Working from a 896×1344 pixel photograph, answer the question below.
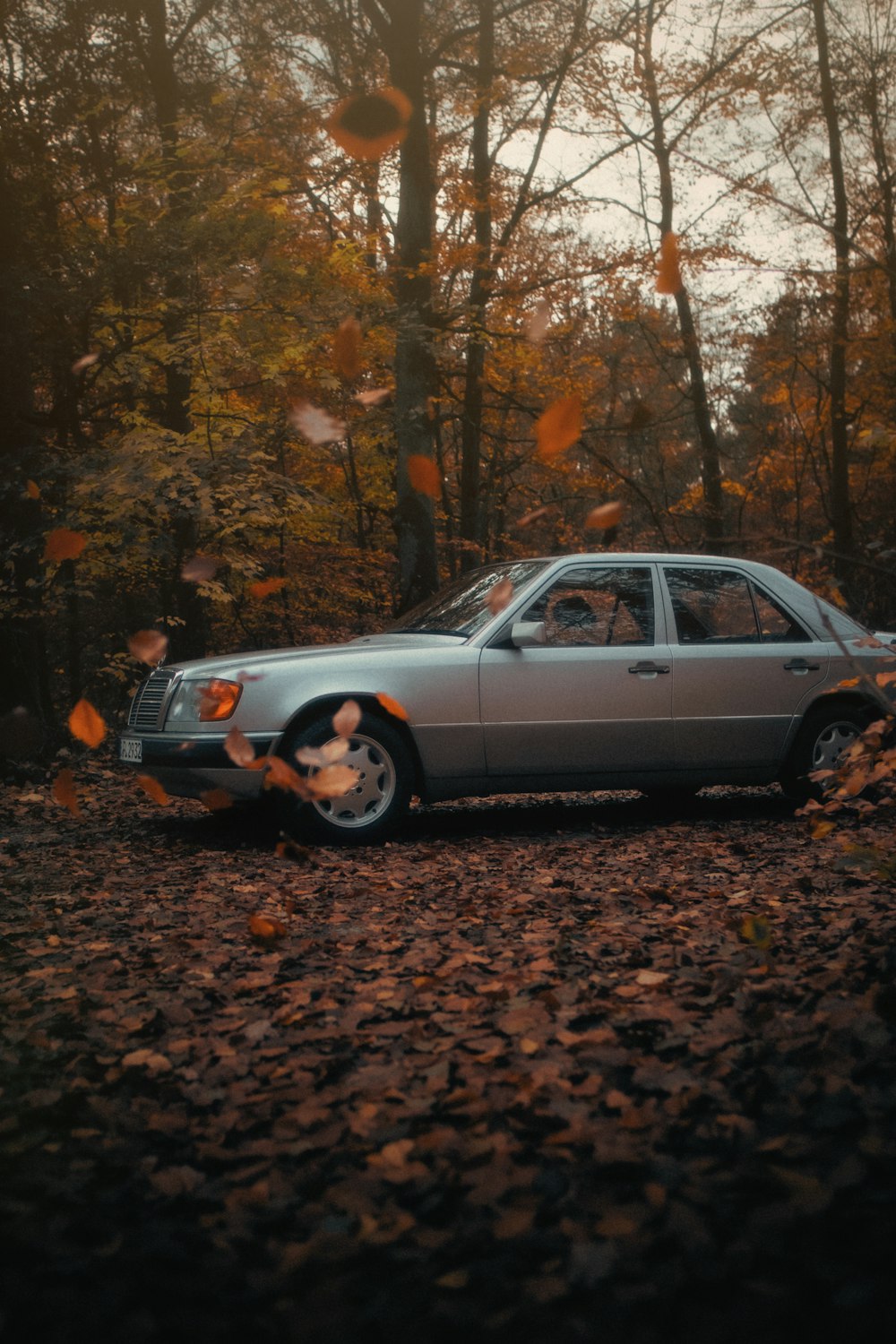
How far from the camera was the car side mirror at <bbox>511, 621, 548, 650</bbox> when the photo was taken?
707cm

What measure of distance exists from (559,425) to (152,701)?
3.68 m

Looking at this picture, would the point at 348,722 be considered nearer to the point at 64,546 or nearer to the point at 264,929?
the point at 264,929

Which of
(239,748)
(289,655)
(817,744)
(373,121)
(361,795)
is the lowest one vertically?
(361,795)

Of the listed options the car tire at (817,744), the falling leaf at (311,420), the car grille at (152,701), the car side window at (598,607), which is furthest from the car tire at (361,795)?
the falling leaf at (311,420)

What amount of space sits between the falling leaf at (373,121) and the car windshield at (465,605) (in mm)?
2959

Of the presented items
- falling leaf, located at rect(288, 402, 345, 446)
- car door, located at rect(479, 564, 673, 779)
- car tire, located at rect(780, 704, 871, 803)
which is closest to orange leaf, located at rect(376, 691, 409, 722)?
car door, located at rect(479, 564, 673, 779)

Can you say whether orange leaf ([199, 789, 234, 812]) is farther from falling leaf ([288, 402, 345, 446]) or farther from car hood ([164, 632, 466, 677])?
falling leaf ([288, 402, 345, 446])

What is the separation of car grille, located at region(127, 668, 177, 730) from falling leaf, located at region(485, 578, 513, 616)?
201cm

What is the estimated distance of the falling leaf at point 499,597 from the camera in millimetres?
7390

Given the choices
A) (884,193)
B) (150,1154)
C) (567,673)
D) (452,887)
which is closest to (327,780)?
(452,887)

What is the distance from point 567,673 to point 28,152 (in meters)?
7.56

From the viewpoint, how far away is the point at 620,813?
27.2 ft

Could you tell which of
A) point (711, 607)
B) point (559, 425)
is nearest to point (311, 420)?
point (711, 607)

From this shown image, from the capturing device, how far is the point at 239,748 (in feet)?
21.6
